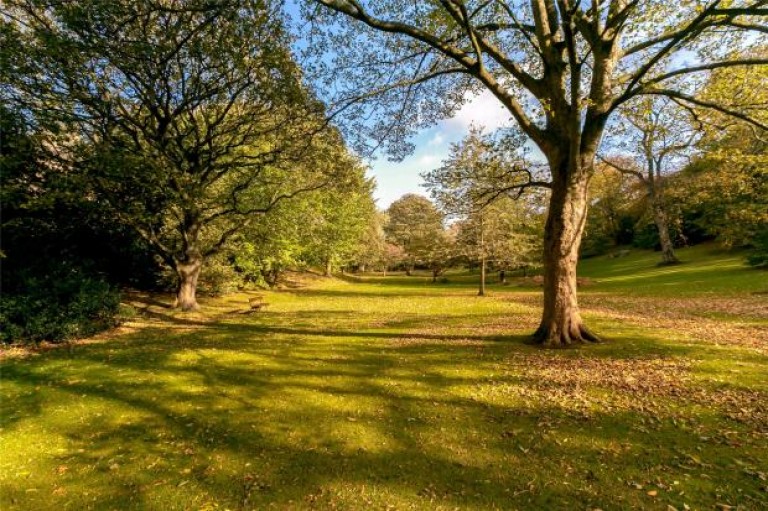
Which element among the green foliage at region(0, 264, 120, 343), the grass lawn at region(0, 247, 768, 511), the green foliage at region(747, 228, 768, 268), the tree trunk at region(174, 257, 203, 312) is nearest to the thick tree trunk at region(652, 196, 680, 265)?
the green foliage at region(747, 228, 768, 268)

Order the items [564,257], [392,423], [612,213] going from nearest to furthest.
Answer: [392,423] → [564,257] → [612,213]

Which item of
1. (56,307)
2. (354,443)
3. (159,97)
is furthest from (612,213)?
(56,307)

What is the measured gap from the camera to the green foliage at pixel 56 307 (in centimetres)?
1118

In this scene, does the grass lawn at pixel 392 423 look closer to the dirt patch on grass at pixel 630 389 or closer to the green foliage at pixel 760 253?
the dirt patch on grass at pixel 630 389

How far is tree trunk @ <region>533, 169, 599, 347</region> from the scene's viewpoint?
986 cm

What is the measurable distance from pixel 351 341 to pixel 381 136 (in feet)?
24.6

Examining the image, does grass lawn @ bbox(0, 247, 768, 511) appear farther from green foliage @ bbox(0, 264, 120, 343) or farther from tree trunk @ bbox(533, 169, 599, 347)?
green foliage @ bbox(0, 264, 120, 343)

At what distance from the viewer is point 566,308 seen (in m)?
10.2

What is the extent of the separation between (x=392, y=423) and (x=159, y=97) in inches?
659

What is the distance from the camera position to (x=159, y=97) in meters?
15.7

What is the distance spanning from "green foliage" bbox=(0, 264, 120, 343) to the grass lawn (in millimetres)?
1202

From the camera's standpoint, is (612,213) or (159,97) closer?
(159,97)

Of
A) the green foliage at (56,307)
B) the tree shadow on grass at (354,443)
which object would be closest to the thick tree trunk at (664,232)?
the tree shadow on grass at (354,443)

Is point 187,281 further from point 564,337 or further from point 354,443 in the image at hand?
point 564,337
